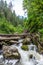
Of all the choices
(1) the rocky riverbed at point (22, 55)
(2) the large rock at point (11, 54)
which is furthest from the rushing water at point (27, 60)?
(2) the large rock at point (11, 54)

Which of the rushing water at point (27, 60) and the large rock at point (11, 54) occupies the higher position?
the large rock at point (11, 54)

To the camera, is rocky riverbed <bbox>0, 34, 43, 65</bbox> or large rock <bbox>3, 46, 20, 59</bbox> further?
large rock <bbox>3, 46, 20, 59</bbox>

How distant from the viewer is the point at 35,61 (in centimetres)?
1366

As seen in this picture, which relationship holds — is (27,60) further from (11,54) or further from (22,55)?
(11,54)

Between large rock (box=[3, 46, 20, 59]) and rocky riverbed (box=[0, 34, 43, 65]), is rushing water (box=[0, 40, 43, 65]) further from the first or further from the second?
large rock (box=[3, 46, 20, 59])

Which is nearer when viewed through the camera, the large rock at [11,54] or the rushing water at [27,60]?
the rushing water at [27,60]

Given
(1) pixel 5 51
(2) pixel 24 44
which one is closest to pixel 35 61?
(1) pixel 5 51

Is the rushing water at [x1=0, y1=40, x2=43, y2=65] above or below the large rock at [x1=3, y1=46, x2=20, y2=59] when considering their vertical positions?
below

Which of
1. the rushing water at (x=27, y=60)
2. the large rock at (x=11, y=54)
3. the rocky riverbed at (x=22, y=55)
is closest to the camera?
the rushing water at (x=27, y=60)

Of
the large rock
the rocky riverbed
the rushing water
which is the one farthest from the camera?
the large rock

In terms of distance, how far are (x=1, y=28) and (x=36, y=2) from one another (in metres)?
21.2

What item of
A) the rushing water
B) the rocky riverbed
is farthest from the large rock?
the rushing water

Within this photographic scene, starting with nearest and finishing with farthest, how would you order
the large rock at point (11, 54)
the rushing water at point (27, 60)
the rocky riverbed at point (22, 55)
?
the rushing water at point (27, 60) → the rocky riverbed at point (22, 55) → the large rock at point (11, 54)

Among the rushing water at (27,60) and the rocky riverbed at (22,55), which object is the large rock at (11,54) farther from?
the rushing water at (27,60)
